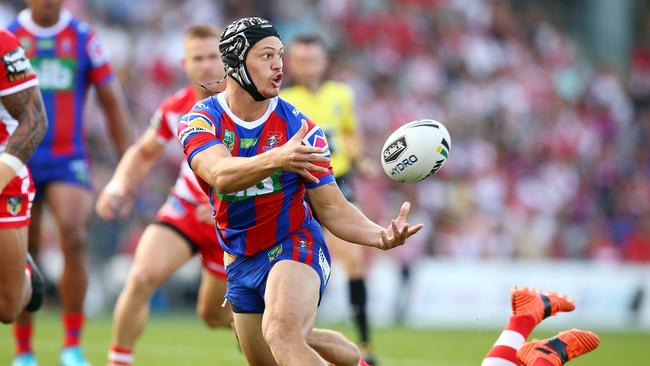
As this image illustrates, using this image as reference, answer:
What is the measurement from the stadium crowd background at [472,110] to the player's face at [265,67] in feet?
35.2

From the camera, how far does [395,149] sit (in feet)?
18.9

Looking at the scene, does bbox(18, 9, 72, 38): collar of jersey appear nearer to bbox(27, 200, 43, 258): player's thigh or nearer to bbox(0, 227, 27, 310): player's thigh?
bbox(27, 200, 43, 258): player's thigh

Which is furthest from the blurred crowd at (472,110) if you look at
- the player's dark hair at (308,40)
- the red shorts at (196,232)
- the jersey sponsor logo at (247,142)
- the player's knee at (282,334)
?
the player's knee at (282,334)

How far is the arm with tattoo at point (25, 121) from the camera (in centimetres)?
636

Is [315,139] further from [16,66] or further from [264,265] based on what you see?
[16,66]

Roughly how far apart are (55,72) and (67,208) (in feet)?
3.77

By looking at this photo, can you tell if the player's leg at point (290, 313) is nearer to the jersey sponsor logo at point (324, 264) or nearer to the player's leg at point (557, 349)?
the jersey sponsor logo at point (324, 264)

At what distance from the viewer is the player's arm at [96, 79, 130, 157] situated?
8.88m

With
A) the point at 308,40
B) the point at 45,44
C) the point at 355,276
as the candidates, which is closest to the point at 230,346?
the point at 355,276

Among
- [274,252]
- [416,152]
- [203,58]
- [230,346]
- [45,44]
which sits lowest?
[230,346]

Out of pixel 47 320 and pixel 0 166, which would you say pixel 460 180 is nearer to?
pixel 47 320

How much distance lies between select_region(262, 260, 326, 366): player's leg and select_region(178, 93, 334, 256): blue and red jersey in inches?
10.7

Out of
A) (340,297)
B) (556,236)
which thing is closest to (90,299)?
(340,297)

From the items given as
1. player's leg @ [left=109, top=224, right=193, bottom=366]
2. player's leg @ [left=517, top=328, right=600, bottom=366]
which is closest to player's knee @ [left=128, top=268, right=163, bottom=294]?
player's leg @ [left=109, top=224, right=193, bottom=366]
